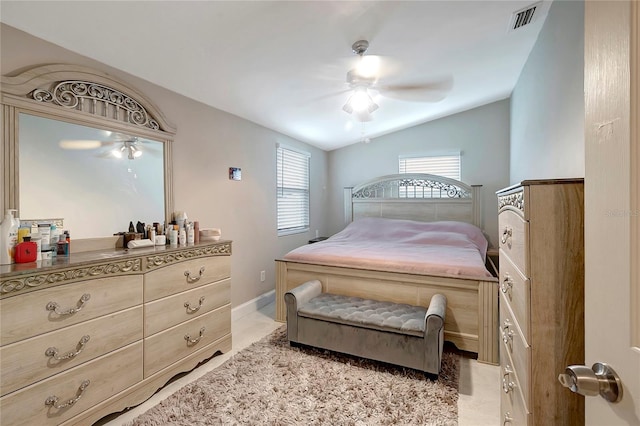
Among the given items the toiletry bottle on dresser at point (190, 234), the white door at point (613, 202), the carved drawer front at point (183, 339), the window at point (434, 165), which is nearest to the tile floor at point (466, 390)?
the carved drawer front at point (183, 339)

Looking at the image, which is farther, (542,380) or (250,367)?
(250,367)

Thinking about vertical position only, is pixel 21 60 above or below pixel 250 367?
above

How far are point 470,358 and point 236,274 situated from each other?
2.30 metres

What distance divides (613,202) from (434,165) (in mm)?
4147

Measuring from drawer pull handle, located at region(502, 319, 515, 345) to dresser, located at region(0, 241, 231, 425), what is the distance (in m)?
1.93

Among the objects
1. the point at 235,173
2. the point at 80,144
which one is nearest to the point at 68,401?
the point at 80,144

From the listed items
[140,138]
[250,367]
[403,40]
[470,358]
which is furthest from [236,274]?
[403,40]

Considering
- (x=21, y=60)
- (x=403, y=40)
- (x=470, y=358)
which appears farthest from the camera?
(x=470, y=358)

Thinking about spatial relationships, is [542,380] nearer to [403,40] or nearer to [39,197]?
[403,40]

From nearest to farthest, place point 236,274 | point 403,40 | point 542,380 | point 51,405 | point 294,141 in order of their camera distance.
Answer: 1. point 542,380
2. point 51,405
3. point 403,40
4. point 236,274
5. point 294,141

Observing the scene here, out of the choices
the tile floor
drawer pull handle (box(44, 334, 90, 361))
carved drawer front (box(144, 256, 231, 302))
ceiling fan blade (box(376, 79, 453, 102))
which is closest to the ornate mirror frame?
carved drawer front (box(144, 256, 231, 302))

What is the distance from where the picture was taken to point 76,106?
1817 millimetres

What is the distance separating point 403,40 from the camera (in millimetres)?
2074

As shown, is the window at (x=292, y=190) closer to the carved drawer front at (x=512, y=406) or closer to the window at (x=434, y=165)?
the window at (x=434, y=165)
